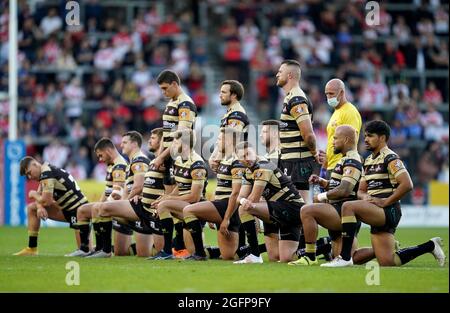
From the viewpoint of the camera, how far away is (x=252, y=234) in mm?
14086

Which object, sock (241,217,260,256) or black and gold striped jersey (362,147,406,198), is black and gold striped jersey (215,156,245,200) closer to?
sock (241,217,260,256)

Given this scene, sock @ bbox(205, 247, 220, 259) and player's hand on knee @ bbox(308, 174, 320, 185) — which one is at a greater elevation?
player's hand on knee @ bbox(308, 174, 320, 185)

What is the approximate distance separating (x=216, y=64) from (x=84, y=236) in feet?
53.9

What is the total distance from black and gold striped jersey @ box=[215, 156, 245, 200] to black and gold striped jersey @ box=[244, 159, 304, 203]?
263mm

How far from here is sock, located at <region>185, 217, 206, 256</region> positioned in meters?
14.6

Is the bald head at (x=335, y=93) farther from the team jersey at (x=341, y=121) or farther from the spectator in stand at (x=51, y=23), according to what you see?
the spectator in stand at (x=51, y=23)

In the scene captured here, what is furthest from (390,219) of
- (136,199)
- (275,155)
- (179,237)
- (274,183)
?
(136,199)

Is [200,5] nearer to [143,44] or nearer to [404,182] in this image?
[143,44]

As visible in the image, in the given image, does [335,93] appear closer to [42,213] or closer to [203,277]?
[203,277]

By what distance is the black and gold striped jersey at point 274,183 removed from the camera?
46.2 feet

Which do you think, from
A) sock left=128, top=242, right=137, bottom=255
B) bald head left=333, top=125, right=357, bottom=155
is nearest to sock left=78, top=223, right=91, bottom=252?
sock left=128, top=242, right=137, bottom=255

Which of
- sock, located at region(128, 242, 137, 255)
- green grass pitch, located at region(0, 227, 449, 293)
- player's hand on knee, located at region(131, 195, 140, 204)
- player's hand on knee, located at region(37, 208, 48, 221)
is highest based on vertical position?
player's hand on knee, located at region(131, 195, 140, 204)

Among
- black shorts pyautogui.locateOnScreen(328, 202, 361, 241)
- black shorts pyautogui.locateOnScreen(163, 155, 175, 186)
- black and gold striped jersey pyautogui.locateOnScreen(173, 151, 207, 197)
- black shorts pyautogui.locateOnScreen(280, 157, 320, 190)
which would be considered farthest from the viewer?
black shorts pyautogui.locateOnScreen(163, 155, 175, 186)
